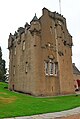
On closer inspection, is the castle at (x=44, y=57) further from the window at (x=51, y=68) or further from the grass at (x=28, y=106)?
the grass at (x=28, y=106)

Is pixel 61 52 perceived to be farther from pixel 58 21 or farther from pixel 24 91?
pixel 24 91

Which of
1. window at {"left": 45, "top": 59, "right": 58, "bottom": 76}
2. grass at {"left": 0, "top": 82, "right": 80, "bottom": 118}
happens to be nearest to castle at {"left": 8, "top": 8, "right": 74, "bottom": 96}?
window at {"left": 45, "top": 59, "right": 58, "bottom": 76}

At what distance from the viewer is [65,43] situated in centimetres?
4516

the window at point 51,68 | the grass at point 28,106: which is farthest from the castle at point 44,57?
the grass at point 28,106

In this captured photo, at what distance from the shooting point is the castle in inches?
1495

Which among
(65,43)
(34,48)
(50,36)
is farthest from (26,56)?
(65,43)

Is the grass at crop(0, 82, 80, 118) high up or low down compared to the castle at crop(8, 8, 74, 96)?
down

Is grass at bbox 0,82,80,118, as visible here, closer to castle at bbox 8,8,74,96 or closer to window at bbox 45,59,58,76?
castle at bbox 8,8,74,96

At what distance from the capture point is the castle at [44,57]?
38.0 metres

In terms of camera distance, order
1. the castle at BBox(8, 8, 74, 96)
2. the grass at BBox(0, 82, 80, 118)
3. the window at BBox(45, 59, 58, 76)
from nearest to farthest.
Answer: the grass at BBox(0, 82, 80, 118), the castle at BBox(8, 8, 74, 96), the window at BBox(45, 59, 58, 76)

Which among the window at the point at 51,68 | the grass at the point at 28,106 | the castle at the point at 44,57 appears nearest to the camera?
the grass at the point at 28,106

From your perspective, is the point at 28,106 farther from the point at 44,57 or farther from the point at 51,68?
the point at 51,68

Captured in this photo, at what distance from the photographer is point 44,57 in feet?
129

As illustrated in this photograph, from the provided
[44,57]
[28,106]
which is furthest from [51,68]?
[28,106]
